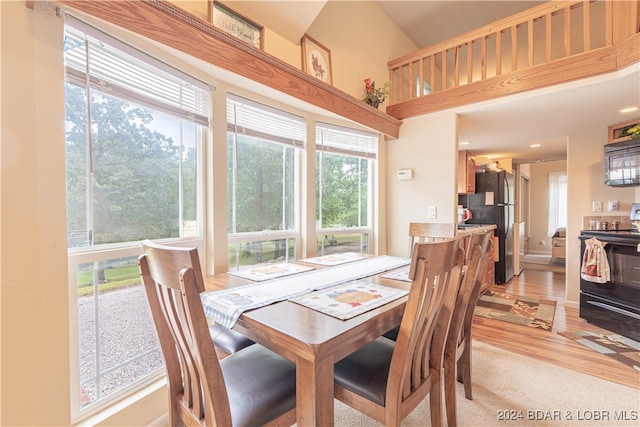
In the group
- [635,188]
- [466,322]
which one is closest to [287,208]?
[466,322]

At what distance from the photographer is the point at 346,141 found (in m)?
2.93

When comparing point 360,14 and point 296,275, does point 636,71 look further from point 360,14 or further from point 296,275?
point 296,275

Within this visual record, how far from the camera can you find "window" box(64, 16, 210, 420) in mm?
1298

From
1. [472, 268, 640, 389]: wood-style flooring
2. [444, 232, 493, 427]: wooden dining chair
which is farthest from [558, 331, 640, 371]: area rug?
[444, 232, 493, 427]: wooden dining chair

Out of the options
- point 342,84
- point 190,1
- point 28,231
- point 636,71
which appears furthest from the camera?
point 342,84

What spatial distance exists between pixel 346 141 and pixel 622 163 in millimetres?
2787

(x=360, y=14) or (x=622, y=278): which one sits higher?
(x=360, y=14)

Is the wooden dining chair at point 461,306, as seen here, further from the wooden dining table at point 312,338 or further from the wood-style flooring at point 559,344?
the wood-style flooring at point 559,344

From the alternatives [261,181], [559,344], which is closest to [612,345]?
[559,344]

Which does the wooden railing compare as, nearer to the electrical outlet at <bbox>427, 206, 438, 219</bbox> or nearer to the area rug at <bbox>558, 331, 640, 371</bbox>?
the electrical outlet at <bbox>427, 206, 438, 219</bbox>

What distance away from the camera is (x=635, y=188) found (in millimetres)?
3053

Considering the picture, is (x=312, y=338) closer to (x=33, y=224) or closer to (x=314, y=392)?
(x=314, y=392)

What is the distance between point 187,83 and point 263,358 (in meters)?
1.61

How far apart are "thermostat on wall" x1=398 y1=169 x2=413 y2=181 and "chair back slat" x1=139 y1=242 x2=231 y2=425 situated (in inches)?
108
